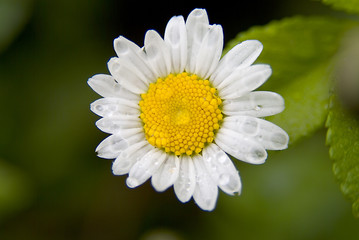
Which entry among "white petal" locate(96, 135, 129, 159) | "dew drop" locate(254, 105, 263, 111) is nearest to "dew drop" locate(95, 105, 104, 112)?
"white petal" locate(96, 135, 129, 159)

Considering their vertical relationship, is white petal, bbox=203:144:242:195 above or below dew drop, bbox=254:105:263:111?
below

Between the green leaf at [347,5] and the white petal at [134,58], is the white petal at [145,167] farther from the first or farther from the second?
the green leaf at [347,5]

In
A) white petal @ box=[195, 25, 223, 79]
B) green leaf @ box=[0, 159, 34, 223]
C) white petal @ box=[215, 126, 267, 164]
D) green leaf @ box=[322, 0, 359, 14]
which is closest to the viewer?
white petal @ box=[215, 126, 267, 164]

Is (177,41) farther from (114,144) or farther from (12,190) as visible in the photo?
(12,190)

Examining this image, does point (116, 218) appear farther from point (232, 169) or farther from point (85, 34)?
point (232, 169)

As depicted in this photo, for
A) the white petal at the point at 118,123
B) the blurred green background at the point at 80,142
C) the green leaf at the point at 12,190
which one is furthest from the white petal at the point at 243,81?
the green leaf at the point at 12,190

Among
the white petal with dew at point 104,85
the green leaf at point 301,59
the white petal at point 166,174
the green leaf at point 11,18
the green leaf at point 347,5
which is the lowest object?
the green leaf at point 301,59

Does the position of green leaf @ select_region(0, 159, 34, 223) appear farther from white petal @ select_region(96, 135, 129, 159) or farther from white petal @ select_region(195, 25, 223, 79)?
white petal @ select_region(195, 25, 223, 79)
